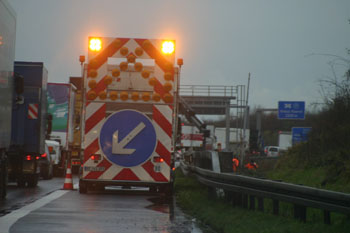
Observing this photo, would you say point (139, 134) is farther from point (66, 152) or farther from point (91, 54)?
point (66, 152)

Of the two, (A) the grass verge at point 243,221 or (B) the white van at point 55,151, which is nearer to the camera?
(A) the grass verge at point 243,221

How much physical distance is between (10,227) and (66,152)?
891 inches

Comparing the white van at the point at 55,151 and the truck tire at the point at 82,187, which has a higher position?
the white van at the point at 55,151

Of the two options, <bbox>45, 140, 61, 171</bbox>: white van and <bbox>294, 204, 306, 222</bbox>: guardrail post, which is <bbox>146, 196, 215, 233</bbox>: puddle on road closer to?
<bbox>294, 204, 306, 222</bbox>: guardrail post

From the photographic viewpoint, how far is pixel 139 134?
54.0 feet

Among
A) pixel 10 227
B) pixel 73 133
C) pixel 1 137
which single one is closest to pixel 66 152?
pixel 73 133

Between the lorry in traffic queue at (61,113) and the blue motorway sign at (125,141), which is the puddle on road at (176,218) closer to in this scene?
the blue motorway sign at (125,141)

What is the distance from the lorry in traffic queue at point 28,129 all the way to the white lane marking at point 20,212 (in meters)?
3.79

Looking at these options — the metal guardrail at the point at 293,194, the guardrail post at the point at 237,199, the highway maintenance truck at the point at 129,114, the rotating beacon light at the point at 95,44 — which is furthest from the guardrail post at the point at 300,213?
the rotating beacon light at the point at 95,44

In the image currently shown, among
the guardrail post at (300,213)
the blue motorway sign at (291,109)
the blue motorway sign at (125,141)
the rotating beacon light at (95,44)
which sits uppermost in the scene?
the blue motorway sign at (291,109)

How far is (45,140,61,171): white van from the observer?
2933cm

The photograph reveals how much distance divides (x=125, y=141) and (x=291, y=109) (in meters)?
33.5

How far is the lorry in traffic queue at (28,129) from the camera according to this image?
1992 centimetres

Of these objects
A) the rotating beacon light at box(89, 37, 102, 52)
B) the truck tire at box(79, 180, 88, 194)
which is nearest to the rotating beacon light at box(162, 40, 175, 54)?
the rotating beacon light at box(89, 37, 102, 52)
